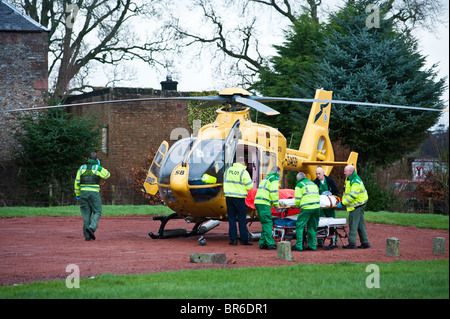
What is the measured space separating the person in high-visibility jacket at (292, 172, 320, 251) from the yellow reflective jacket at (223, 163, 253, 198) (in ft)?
3.99

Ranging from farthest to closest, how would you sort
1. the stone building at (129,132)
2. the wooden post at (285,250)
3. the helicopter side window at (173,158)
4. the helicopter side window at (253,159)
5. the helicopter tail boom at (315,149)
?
the stone building at (129,132)
the helicopter tail boom at (315,149)
the helicopter side window at (253,159)
the helicopter side window at (173,158)
the wooden post at (285,250)

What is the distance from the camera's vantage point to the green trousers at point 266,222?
1356 cm

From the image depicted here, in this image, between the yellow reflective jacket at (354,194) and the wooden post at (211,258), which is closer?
the wooden post at (211,258)

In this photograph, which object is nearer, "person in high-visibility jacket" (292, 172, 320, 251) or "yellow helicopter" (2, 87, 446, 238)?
"person in high-visibility jacket" (292, 172, 320, 251)

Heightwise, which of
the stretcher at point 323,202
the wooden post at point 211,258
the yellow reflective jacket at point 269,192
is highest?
the yellow reflective jacket at point 269,192

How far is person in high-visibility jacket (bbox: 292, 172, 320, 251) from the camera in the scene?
1312 centimetres

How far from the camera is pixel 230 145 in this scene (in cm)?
1438

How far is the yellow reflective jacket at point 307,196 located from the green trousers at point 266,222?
2.26 ft

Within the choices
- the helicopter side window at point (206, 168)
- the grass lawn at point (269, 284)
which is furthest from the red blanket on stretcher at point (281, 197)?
the grass lawn at point (269, 284)

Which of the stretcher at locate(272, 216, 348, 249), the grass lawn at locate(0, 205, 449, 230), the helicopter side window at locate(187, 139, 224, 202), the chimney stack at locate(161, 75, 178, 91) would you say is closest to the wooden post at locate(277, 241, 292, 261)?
the stretcher at locate(272, 216, 348, 249)

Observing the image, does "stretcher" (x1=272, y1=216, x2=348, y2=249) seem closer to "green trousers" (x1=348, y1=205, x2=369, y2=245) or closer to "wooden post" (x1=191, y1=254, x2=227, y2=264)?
"green trousers" (x1=348, y1=205, x2=369, y2=245)

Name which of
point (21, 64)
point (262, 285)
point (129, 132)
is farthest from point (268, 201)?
point (21, 64)

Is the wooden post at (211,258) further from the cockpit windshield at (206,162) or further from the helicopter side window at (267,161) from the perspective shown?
the helicopter side window at (267,161)

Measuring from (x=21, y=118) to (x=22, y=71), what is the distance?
13.6 feet
